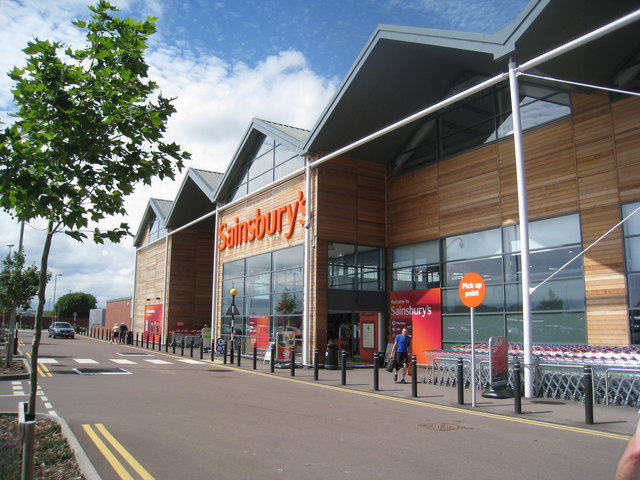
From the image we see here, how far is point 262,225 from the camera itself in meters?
25.8

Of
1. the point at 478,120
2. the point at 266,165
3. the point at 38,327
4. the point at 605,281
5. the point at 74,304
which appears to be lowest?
the point at 38,327

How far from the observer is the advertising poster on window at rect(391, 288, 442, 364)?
20.2m

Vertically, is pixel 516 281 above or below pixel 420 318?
above

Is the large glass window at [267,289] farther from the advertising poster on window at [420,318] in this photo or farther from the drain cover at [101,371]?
the drain cover at [101,371]

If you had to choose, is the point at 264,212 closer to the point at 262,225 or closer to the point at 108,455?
the point at 262,225

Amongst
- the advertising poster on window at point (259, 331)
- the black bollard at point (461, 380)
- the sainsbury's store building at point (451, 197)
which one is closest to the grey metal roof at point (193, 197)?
the sainsbury's store building at point (451, 197)

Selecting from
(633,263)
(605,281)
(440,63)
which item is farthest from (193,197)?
(633,263)

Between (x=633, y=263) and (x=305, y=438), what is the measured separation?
1060cm

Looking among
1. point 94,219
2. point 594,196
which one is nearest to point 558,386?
point 594,196

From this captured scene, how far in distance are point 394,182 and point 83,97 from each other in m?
17.9

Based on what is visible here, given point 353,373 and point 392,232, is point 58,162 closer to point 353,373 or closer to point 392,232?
point 353,373

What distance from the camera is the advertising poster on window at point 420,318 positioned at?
66.2 feet

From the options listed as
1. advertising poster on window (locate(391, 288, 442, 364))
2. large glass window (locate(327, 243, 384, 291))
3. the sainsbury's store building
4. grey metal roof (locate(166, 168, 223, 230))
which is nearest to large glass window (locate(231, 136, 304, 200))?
the sainsbury's store building

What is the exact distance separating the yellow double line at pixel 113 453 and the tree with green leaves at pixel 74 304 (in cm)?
12871
